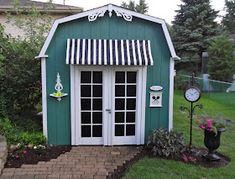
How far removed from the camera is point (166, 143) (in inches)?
285

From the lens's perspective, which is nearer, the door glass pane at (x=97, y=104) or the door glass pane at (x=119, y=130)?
the door glass pane at (x=97, y=104)

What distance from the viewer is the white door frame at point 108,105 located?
7.67 meters

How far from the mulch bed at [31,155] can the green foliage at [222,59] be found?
14.4 metres

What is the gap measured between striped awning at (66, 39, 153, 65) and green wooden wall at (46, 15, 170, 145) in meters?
0.18

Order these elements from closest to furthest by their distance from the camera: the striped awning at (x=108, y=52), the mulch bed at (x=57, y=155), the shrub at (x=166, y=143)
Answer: the mulch bed at (x=57, y=155)
the shrub at (x=166, y=143)
the striped awning at (x=108, y=52)

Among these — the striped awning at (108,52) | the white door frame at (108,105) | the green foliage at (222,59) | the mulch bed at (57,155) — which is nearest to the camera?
the mulch bed at (57,155)

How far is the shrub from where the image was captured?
714cm

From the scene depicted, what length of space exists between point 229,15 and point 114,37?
44277mm

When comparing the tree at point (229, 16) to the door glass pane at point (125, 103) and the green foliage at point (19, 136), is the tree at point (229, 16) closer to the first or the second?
the door glass pane at point (125, 103)

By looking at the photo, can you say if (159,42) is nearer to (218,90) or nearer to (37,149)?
(37,149)

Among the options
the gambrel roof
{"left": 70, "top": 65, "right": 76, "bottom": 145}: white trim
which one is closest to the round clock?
{"left": 70, "top": 65, "right": 76, "bottom": 145}: white trim

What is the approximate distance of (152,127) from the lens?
8.10 meters

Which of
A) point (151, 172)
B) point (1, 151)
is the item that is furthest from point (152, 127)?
point (1, 151)

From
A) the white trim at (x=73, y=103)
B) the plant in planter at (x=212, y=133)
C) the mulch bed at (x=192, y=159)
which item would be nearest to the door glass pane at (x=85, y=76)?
the white trim at (x=73, y=103)
